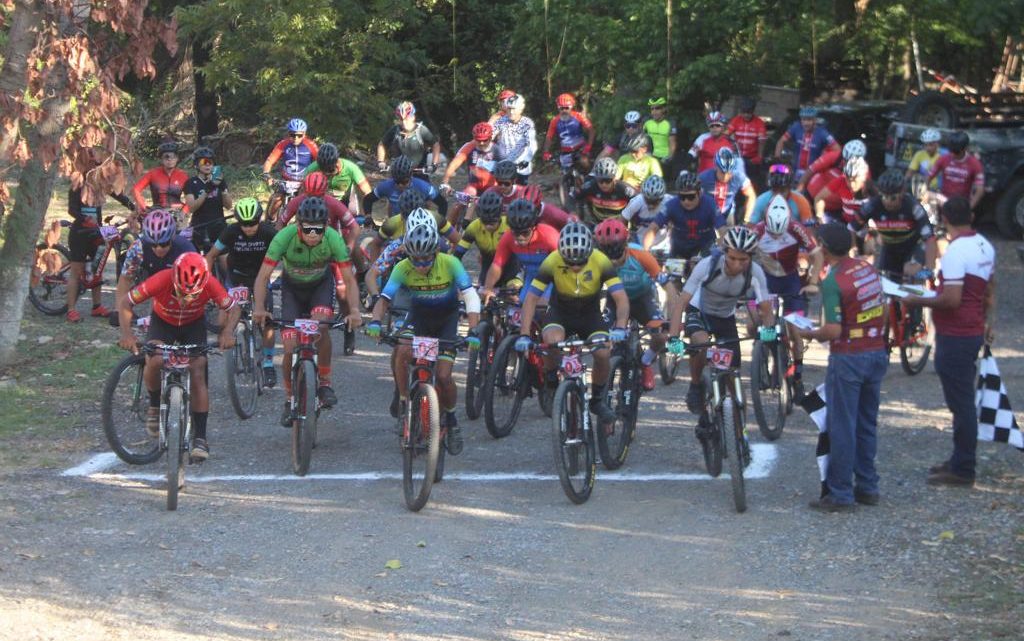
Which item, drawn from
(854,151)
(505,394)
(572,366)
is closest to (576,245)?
(572,366)

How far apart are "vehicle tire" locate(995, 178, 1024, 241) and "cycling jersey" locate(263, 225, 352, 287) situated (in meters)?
12.9

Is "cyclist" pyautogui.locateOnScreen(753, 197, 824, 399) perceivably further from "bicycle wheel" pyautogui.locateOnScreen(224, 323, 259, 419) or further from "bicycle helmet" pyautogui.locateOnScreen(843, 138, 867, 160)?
"bicycle wheel" pyautogui.locateOnScreen(224, 323, 259, 419)

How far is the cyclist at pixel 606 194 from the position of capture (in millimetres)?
14328

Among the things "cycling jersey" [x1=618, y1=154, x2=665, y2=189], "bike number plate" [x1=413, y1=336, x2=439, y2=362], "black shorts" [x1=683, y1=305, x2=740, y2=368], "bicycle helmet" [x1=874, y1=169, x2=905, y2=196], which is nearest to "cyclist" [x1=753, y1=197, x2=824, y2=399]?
"bicycle helmet" [x1=874, y1=169, x2=905, y2=196]

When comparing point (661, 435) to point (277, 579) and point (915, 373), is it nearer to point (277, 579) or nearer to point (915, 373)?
point (915, 373)

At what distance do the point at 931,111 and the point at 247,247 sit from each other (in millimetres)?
13296

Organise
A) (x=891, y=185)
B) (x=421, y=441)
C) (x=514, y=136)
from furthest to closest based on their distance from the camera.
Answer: (x=514, y=136) → (x=891, y=185) → (x=421, y=441)

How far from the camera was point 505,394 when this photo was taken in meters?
11.5

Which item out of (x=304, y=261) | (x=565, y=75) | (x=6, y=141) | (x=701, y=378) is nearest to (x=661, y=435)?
(x=701, y=378)

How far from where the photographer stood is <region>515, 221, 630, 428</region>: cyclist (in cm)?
1009

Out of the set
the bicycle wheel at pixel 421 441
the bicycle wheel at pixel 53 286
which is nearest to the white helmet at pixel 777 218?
the bicycle wheel at pixel 421 441

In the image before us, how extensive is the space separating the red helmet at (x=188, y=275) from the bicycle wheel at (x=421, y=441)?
68.1 inches

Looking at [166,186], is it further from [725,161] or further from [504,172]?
[725,161]

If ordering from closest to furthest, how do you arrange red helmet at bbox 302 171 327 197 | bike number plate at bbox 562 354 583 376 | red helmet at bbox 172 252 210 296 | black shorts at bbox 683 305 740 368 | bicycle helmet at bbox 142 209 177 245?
bike number plate at bbox 562 354 583 376 → red helmet at bbox 172 252 210 296 → bicycle helmet at bbox 142 209 177 245 → black shorts at bbox 683 305 740 368 → red helmet at bbox 302 171 327 197
